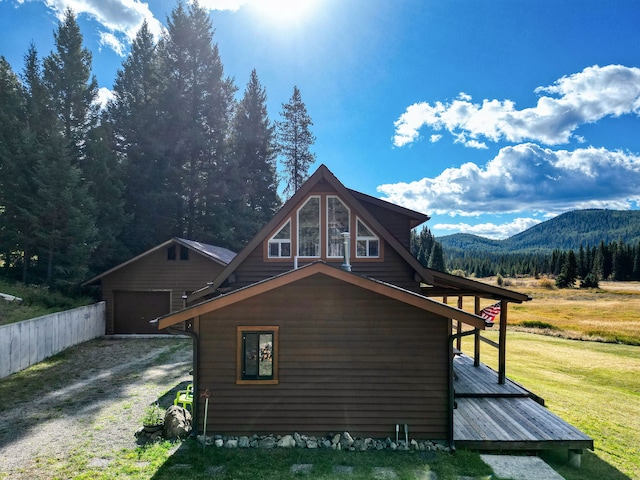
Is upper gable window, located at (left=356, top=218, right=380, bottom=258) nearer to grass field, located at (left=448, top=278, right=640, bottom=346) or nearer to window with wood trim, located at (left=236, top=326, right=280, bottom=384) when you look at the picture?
window with wood trim, located at (left=236, top=326, right=280, bottom=384)

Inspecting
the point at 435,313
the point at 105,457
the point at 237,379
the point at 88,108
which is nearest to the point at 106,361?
the point at 105,457

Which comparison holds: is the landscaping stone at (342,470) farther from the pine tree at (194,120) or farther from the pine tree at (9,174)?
the pine tree at (194,120)

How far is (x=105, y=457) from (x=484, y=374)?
10.1m

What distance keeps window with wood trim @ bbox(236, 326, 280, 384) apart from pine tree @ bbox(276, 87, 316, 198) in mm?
27404

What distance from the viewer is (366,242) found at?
393 inches

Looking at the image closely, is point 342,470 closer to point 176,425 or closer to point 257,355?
point 257,355

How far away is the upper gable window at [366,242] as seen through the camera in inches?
392

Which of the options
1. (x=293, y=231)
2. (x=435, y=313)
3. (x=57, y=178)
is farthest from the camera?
(x=57, y=178)

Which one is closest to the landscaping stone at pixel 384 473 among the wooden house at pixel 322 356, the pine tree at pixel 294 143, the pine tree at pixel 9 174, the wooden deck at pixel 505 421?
the wooden house at pixel 322 356

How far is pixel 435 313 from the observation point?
707 centimetres

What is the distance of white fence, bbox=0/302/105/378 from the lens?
11039mm

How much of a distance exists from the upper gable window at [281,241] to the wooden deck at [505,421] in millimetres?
5993

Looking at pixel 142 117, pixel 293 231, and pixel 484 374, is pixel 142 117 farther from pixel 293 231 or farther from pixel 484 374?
pixel 484 374

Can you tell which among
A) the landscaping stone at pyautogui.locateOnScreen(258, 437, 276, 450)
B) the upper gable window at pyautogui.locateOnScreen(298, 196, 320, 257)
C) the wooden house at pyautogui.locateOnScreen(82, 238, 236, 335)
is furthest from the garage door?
the landscaping stone at pyautogui.locateOnScreen(258, 437, 276, 450)
